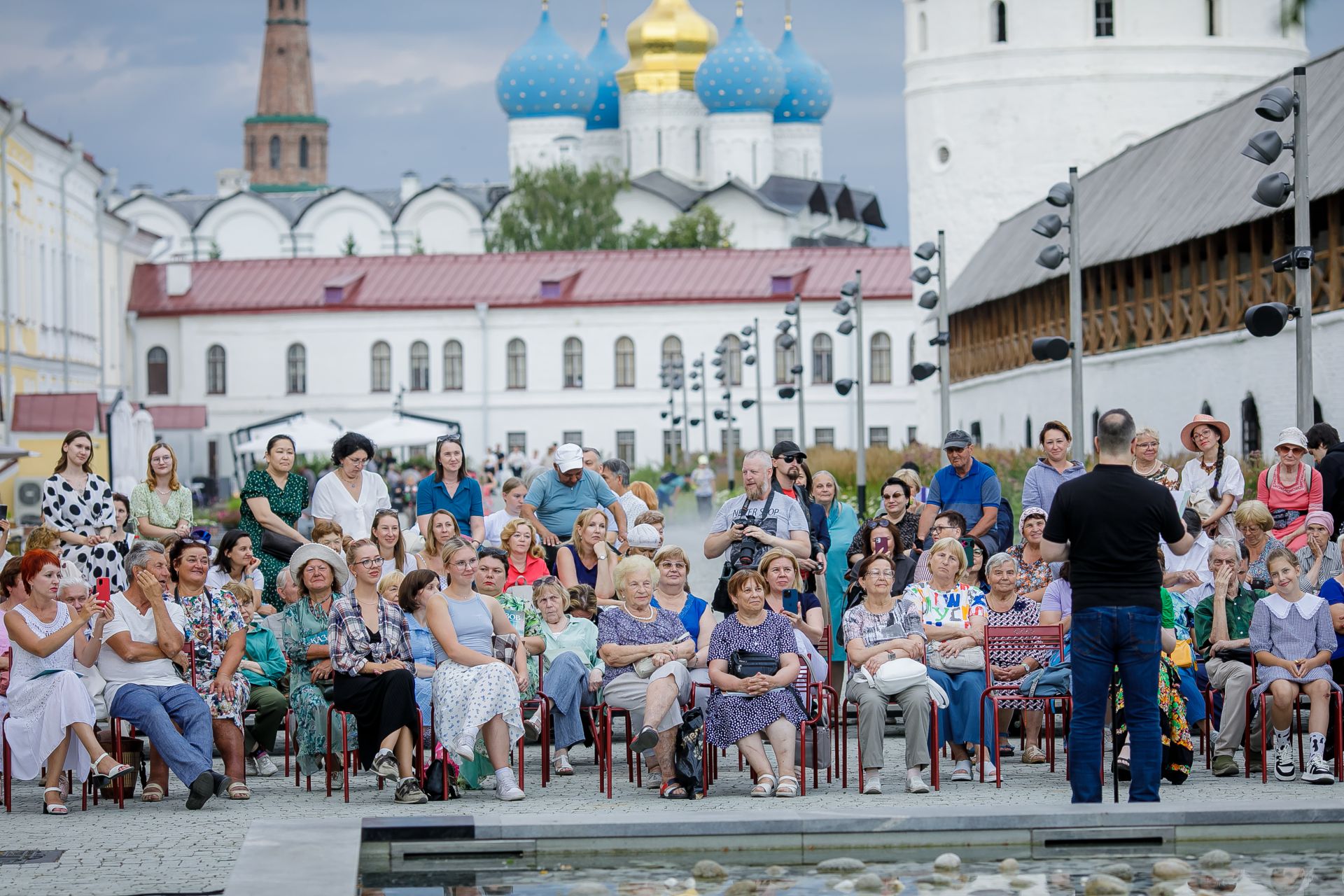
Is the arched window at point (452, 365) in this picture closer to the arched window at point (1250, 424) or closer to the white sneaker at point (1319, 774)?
the arched window at point (1250, 424)

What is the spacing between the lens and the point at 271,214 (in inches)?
3839

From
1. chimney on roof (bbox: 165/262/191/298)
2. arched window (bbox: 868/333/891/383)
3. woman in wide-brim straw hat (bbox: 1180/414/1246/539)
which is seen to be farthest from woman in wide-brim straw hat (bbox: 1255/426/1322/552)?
chimney on roof (bbox: 165/262/191/298)

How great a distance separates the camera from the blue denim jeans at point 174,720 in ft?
34.7

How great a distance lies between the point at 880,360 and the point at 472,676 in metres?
64.4

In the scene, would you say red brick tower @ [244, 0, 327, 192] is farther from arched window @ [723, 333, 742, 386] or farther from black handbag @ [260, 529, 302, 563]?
black handbag @ [260, 529, 302, 563]

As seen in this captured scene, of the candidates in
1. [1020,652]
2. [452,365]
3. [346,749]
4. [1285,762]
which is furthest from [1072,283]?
[452,365]

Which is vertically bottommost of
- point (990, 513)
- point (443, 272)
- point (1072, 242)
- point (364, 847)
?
point (364, 847)

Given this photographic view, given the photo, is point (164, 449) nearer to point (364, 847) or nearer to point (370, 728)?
point (370, 728)

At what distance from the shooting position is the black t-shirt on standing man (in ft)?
30.8

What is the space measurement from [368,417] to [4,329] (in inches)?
1161

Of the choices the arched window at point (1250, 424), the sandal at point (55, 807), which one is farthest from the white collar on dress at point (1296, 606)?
the arched window at point (1250, 424)

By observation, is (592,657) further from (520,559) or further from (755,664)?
(520,559)

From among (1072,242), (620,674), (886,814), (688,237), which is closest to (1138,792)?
(886,814)

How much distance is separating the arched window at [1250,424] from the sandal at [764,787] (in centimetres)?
2274
